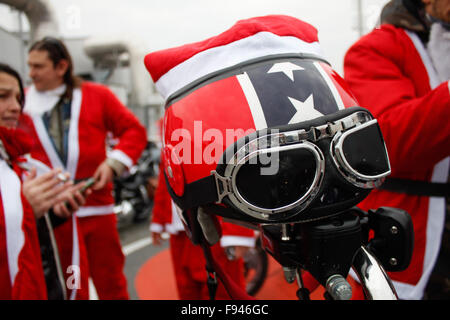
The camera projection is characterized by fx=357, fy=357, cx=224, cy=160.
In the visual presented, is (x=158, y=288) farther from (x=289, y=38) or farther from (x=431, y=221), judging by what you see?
(x=289, y=38)

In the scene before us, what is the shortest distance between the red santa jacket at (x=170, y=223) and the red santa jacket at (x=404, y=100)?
0.57m

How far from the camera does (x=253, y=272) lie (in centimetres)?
266

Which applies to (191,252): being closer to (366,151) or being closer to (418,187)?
(418,187)

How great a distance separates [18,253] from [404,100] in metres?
1.10

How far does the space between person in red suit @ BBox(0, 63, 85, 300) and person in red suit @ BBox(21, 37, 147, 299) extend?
0.63 m

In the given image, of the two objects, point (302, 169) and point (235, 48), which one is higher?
point (235, 48)

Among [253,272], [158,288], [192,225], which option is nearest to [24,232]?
[192,225]

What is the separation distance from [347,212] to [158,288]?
2.62 m

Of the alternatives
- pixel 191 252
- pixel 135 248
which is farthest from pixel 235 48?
pixel 135 248

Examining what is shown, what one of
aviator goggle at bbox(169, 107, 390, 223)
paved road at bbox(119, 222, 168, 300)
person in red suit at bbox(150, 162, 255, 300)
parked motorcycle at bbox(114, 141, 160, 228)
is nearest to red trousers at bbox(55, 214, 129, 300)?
person in red suit at bbox(150, 162, 255, 300)

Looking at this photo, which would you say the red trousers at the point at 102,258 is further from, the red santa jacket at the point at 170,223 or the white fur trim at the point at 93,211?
the red santa jacket at the point at 170,223

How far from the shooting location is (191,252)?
172 centimetres

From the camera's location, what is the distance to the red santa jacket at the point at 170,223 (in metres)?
1.46

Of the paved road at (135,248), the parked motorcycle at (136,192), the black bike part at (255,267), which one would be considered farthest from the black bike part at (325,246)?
the parked motorcycle at (136,192)
